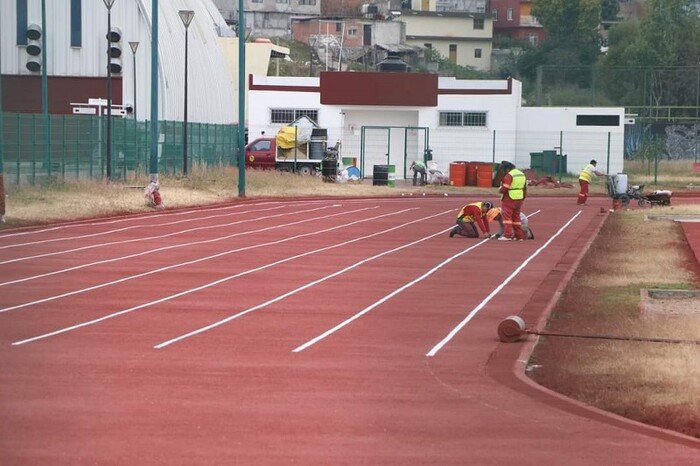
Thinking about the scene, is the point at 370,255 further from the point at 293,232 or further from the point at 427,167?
the point at 427,167

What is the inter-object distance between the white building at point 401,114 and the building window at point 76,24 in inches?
327

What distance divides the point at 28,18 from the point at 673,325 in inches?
1860

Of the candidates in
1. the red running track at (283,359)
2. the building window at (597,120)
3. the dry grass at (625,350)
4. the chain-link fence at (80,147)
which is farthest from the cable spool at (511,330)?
the building window at (597,120)

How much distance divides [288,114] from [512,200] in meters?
35.4

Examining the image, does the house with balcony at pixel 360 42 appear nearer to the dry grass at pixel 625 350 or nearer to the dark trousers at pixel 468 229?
the dark trousers at pixel 468 229

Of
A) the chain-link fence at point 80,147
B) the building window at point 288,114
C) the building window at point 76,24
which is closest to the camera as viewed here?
the chain-link fence at point 80,147

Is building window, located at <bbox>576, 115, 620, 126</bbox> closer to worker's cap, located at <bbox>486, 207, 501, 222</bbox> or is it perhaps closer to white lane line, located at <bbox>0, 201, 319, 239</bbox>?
white lane line, located at <bbox>0, 201, 319, 239</bbox>

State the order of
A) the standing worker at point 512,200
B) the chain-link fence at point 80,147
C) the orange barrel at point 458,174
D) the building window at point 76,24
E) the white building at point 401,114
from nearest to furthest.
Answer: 1. the standing worker at point 512,200
2. the chain-link fence at point 80,147
3. the orange barrel at point 458,174
4. the building window at point 76,24
5. the white building at point 401,114

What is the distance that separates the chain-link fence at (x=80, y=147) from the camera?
39125 millimetres

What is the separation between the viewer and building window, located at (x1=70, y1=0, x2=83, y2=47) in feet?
192

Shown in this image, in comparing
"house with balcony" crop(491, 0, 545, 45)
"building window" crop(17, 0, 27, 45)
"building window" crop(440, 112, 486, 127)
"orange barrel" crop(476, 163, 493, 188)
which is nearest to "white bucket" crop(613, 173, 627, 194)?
"orange barrel" crop(476, 163, 493, 188)

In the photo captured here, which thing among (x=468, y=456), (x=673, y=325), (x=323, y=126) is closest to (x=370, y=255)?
(x=673, y=325)

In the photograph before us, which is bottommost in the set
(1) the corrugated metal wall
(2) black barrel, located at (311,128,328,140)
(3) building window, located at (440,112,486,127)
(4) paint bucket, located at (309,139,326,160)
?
(4) paint bucket, located at (309,139,326,160)

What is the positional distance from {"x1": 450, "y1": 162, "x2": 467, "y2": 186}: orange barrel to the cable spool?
3922cm
